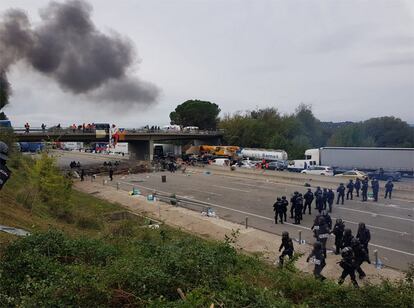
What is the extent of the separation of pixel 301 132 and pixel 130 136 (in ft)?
123

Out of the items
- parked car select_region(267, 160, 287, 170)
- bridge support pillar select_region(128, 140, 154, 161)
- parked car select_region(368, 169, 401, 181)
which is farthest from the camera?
bridge support pillar select_region(128, 140, 154, 161)

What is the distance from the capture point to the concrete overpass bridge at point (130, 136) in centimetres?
4246

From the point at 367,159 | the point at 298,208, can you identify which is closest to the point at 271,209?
the point at 298,208

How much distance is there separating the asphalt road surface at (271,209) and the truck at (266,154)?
49.6 feet

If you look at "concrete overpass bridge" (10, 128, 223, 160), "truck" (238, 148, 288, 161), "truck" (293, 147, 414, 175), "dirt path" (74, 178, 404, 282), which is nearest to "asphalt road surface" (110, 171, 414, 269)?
"dirt path" (74, 178, 404, 282)

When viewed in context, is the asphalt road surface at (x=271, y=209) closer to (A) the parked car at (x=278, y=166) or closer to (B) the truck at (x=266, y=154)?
(A) the parked car at (x=278, y=166)

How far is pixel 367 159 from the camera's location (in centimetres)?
3738

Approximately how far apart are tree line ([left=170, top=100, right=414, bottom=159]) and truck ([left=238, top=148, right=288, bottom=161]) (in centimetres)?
638

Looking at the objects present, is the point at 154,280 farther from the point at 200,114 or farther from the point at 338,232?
the point at 200,114

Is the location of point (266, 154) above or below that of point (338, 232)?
above

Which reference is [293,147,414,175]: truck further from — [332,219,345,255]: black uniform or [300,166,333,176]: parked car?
[332,219,345,255]: black uniform

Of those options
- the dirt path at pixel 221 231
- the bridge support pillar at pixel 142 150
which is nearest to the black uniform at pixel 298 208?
the dirt path at pixel 221 231

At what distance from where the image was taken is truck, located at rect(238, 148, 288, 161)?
5127cm

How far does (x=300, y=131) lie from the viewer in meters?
74.4
